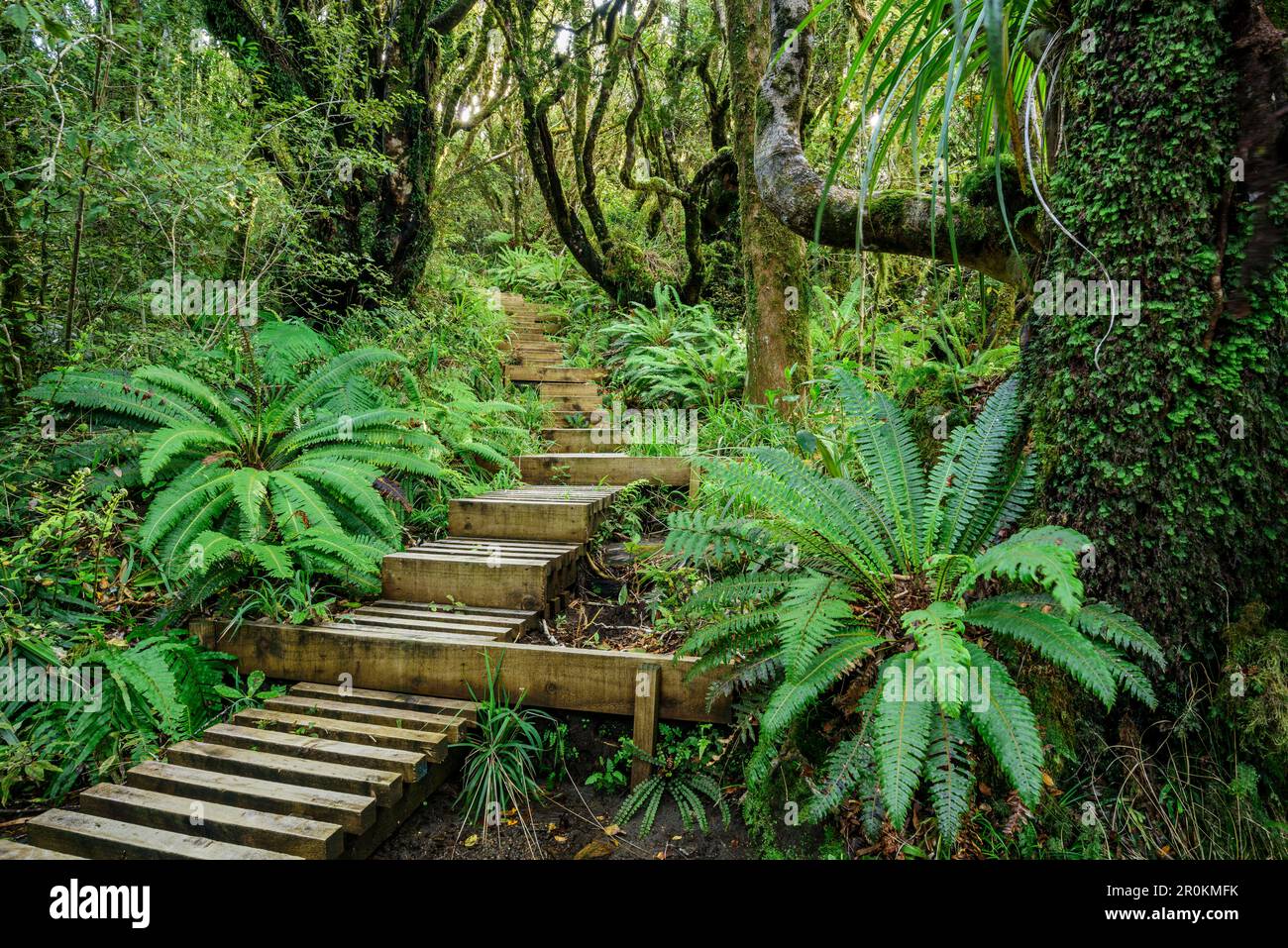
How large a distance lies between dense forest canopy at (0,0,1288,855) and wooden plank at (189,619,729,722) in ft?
0.44

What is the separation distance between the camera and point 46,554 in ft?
8.86

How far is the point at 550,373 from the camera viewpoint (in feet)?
20.7

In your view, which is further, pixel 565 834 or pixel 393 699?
pixel 393 699

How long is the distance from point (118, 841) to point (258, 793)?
0.35m

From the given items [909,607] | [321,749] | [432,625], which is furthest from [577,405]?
[909,607]

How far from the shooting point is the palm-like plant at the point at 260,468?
2.69m

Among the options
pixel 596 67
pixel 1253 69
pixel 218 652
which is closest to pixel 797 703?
pixel 1253 69

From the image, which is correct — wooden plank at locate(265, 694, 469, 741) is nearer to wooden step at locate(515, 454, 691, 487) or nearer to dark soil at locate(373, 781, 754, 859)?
dark soil at locate(373, 781, 754, 859)

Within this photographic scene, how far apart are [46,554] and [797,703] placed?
10.6 feet

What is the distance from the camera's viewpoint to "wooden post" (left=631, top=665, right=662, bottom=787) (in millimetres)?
2293

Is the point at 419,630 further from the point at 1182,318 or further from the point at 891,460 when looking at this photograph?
the point at 1182,318

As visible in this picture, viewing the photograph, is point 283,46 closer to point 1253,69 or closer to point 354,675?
point 354,675

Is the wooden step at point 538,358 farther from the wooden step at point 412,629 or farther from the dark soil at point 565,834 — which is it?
the dark soil at point 565,834
